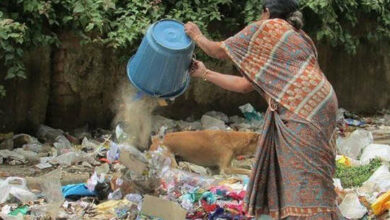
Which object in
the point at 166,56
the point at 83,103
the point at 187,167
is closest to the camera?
the point at 166,56

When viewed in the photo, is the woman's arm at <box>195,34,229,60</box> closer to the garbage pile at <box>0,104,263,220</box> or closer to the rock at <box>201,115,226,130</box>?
the garbage pile at <box>0,104,263,220</box>

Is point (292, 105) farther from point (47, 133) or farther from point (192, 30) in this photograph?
point (47, 133)

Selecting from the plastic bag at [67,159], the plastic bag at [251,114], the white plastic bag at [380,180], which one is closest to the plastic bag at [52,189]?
the plastic bag at [67,159]

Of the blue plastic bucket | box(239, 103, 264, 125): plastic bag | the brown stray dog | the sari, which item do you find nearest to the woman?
the sari

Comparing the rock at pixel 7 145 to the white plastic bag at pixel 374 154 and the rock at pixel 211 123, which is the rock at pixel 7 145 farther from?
the white plastic bag at pixel 374 154

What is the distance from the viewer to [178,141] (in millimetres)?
6234

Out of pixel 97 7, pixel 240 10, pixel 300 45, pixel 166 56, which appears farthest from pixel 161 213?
pixel 240 10

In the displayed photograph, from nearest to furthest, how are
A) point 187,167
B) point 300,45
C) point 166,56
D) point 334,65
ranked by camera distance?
point 300,45 → point 166,56 → point 187,167 → point 334,65

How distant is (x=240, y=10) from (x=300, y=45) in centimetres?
541

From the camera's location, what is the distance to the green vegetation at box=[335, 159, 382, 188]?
561cm

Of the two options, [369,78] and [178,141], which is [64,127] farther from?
[369,78]

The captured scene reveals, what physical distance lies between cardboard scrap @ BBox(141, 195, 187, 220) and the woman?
112cm

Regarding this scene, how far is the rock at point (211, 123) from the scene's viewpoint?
8.18 m

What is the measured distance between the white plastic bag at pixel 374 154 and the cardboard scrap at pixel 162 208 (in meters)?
2.70
